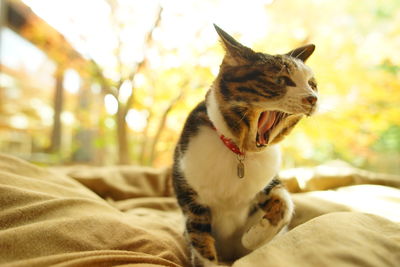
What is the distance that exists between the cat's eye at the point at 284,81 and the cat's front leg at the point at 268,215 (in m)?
0.38

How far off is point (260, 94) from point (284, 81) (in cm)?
9

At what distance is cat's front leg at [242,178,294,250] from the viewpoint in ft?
3.32

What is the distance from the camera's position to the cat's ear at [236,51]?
41.8 inches

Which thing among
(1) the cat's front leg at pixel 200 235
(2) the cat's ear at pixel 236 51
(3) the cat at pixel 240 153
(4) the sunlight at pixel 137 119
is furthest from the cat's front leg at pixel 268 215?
(4) the sunlight at pixel 137 119

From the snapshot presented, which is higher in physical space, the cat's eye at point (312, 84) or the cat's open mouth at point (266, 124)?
the cat's eye at point (312, 84)

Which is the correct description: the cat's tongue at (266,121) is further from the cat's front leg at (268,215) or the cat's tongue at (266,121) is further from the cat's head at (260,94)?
the cat's front leg at (268,215)

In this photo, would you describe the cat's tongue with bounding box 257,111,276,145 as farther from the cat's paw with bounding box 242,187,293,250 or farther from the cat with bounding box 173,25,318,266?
the cat's paw with bounding box 242,187,293,250

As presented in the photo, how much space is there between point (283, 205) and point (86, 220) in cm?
66

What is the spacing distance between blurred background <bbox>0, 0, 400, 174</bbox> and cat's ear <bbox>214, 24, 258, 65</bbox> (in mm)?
1414

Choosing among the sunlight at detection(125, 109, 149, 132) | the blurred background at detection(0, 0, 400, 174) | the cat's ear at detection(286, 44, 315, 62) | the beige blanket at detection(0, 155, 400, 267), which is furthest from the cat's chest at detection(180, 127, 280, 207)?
the sunlight at detection(125, 109, 149, 132)

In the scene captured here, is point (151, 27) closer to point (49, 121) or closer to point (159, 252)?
point (159, 252)

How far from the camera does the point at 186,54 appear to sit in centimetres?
312

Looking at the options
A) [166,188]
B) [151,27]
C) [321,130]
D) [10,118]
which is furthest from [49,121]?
[321,130]

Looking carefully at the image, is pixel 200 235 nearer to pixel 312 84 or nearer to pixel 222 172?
pixel 222 172
